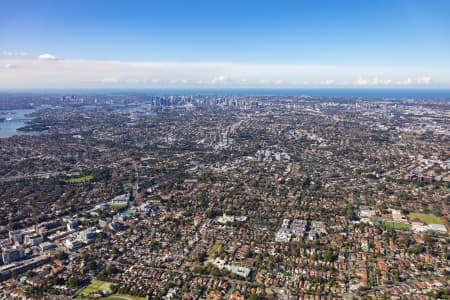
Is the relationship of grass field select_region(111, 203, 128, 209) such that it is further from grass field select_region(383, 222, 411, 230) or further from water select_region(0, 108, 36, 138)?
water select_region(0, 108, 36, 138)

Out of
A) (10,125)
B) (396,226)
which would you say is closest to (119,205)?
(396,226)

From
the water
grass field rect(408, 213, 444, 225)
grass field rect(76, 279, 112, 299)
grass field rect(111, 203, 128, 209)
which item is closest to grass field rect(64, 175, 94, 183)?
grass field rect(111, 203, 128, 209)

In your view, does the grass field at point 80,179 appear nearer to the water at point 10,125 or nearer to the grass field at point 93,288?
the grass field at point 93,288

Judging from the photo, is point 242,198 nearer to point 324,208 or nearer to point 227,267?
point 324,208

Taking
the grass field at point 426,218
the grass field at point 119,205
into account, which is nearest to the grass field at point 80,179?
the grass field at point 119,205

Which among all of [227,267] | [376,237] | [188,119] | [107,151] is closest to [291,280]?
[227,267]

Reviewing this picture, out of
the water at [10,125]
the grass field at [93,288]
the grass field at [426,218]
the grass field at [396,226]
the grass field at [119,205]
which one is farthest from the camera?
the water at [10,125]

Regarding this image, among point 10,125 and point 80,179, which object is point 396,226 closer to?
point 80,179
